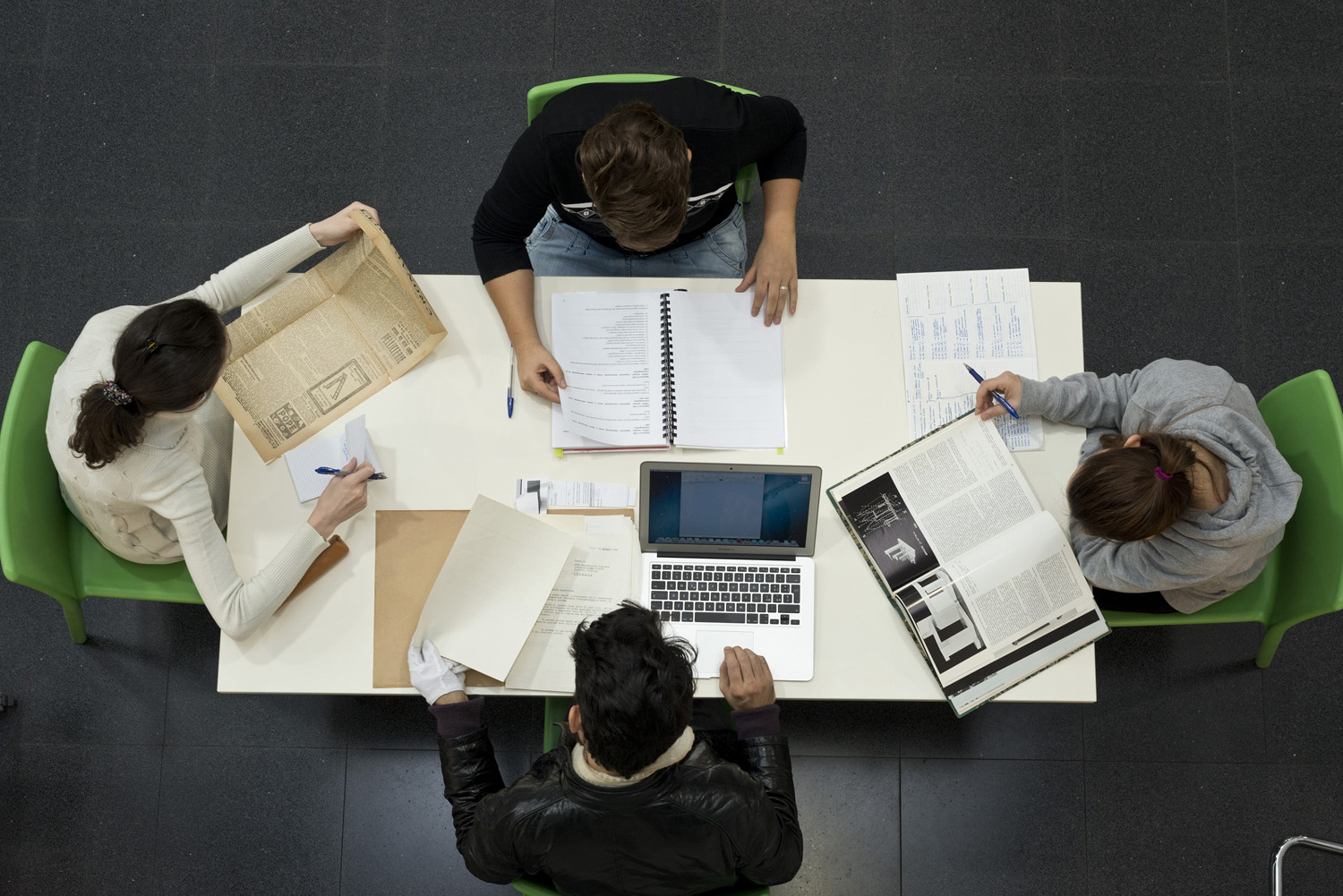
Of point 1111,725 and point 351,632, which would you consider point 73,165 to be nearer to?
point 351,632

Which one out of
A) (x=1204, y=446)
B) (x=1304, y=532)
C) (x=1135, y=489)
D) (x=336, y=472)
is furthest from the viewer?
(x=1304, y=532)

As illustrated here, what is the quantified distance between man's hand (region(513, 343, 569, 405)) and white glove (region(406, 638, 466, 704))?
51cm

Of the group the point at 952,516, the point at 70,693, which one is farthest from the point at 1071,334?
the point at 70,693

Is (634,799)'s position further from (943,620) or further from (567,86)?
(567,86)

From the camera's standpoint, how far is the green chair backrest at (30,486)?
1622 millimetres

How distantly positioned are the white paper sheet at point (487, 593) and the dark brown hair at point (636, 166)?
1.86 ft

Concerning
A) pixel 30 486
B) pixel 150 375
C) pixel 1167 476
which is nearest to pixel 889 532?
pixel 1167 476

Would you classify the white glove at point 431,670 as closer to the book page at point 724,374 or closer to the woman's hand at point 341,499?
the woman's hand at point 341,499

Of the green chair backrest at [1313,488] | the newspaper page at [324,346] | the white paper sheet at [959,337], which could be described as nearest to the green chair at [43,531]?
the newspaper page at [324,346]

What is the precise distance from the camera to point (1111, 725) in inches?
94.9

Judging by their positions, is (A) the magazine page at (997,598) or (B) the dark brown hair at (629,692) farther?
(A) the magazine page at (997,598)

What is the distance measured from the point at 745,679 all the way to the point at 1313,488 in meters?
1.16

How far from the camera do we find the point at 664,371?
1757mm

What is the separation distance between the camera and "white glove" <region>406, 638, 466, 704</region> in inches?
63.2
